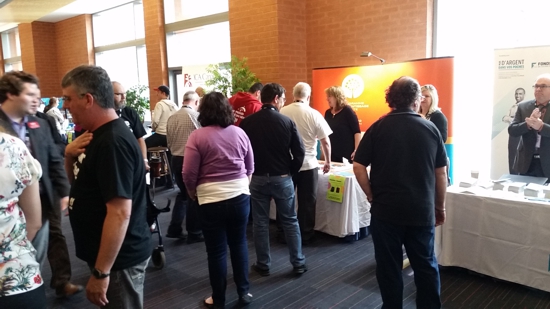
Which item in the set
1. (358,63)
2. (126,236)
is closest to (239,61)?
(358,63)

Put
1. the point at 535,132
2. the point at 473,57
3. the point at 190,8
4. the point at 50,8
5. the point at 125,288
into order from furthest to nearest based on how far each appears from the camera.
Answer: the point at 50,8 < the point at 190,8 < the point at 473,57 < the point at 535,132 < the point at 125,288

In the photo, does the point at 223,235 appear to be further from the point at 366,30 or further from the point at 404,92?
the point at 366,30

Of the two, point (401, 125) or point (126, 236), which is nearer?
point (126, 236)

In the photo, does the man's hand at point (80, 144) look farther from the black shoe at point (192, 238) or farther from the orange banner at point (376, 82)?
the orange banner at point (376, 82)

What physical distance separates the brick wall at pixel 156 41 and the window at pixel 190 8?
145 millimetres

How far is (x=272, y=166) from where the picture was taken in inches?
115

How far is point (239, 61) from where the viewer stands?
6211 millimetres

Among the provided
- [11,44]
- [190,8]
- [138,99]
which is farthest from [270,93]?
[11,44]

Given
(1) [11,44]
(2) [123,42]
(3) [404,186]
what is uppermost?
(1) [11,44]

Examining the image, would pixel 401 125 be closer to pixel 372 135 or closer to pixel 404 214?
pixel 372 135

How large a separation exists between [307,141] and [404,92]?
1.45 metres

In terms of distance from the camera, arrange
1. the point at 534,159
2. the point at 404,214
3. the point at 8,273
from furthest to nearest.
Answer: the point at 534,159 < the point at 404,214 < the point at 8,273

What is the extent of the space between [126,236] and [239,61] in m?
5.06

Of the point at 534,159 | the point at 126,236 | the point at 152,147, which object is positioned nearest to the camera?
the point at 126,236
